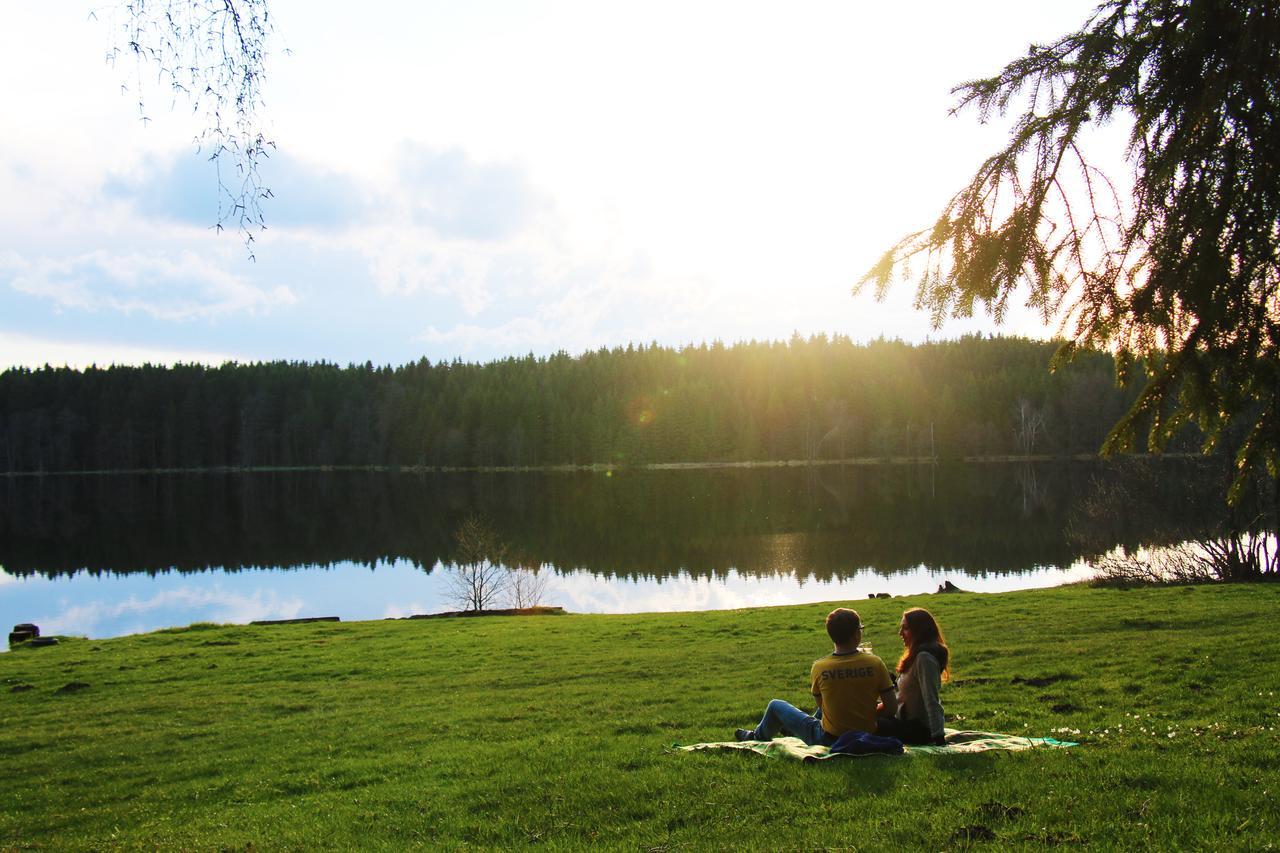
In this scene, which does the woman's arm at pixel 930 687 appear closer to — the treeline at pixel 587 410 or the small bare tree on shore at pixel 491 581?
the small bare tree on shore at pixel 491 581


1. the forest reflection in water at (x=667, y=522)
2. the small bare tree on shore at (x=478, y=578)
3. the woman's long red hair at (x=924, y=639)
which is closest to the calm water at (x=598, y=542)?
the forest reflection in water at (x=667, y=522)

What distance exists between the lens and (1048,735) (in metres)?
8.66

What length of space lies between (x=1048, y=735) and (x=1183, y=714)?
81.8 inches

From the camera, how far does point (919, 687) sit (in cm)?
788

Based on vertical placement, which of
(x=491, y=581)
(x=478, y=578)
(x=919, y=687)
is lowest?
(x=491, y=581)

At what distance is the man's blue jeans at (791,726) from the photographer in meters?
8.09

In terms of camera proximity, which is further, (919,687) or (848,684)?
(919,687)

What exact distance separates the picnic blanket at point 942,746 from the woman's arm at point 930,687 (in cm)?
19

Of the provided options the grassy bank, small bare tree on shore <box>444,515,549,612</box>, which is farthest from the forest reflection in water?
the grassy bank

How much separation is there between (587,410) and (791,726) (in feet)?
442

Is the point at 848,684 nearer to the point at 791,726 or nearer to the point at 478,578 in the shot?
the point at 791,726

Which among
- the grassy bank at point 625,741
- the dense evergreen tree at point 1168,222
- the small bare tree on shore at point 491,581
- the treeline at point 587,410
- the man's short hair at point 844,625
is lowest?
the small bare tree on shore at point 491,581

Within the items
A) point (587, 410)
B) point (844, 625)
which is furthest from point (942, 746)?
point (587, 410)

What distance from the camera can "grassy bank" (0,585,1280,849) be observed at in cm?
618
